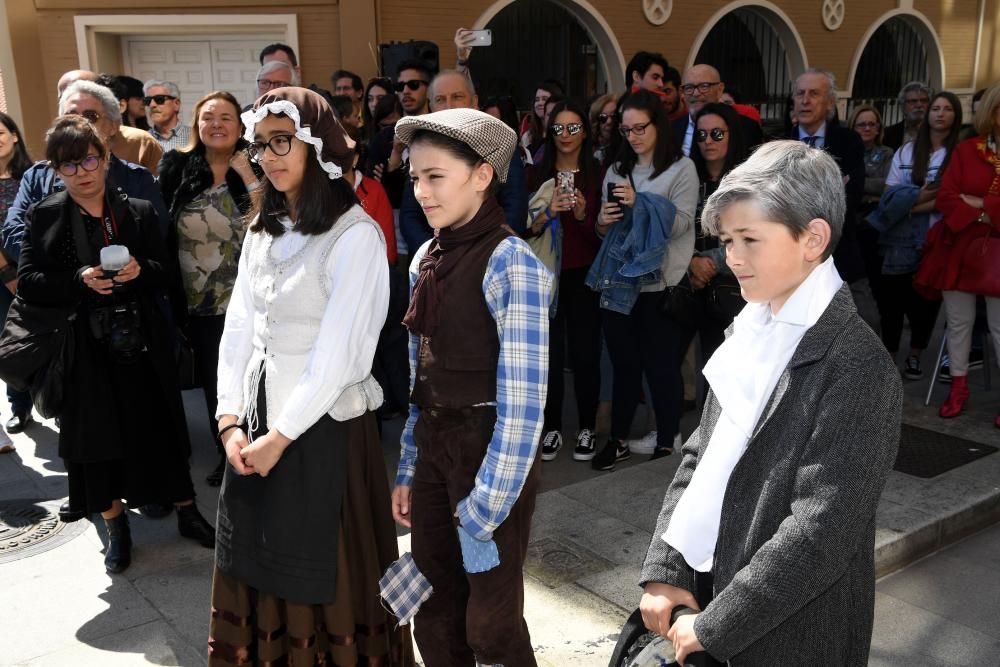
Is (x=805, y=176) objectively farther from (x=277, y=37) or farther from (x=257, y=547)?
(x=277, y=37)

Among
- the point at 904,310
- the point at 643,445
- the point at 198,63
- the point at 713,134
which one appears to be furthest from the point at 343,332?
the point at 198,63

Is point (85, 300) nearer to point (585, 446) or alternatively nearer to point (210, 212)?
point (210, 212)

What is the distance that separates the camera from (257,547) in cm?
286

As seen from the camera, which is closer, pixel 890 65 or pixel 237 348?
pixel 237 348

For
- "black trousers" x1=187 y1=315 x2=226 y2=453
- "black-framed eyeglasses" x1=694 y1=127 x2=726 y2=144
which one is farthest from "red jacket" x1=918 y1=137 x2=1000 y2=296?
"black trousers" x1=187 y1=315 x2=226 y2=453

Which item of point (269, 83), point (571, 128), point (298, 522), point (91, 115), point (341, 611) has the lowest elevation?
point (341, 611)

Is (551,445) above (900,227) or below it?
below

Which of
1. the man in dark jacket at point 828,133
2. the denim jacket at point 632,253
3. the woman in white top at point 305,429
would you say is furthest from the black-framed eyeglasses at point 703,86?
the woman in white top at point 305,429

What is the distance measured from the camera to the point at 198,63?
11000 millimetres

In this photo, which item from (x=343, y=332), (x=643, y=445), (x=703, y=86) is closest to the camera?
(x=343, y=332)

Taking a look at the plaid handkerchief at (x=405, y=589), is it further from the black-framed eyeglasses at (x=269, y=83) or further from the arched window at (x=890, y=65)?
the arched window at (x=890, y=65)

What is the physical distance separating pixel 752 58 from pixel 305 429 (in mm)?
14369

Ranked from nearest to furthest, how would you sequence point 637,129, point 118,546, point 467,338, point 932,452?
1. point 467,338
2. point 118,546
3. point 637,129
4. point 932,452

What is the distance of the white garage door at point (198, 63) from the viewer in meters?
10.9
